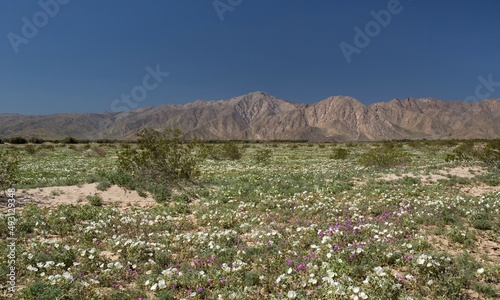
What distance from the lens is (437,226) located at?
8867mm

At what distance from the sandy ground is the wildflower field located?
0.68 feet

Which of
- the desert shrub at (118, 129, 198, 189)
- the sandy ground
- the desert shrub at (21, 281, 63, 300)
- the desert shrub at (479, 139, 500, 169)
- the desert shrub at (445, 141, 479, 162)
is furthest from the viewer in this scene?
the desert shrub at (445, 141, 479, 162)

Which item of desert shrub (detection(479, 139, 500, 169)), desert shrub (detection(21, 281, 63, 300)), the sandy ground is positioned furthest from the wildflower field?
desert shrub (detection(479, 139, 500, 169))

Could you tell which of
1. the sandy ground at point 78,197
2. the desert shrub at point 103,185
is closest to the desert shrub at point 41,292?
the sandy ground at point 78,197

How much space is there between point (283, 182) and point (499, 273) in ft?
34.5

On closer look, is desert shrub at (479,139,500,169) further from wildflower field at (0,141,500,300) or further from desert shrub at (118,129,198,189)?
desert shrub at (118,129,198,189)

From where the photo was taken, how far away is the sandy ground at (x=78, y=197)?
1189 cm

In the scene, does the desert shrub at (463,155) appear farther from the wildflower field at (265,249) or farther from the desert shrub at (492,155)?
the wildflower field at (265,249)

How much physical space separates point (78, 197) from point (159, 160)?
5280 mm

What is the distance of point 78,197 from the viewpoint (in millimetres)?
12633

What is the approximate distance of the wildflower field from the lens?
5.19 metres

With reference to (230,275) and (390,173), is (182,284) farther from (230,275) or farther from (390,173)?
(390,173)

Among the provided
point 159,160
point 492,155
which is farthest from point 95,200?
point 492,155

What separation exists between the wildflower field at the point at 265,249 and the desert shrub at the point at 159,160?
4.20 meters
